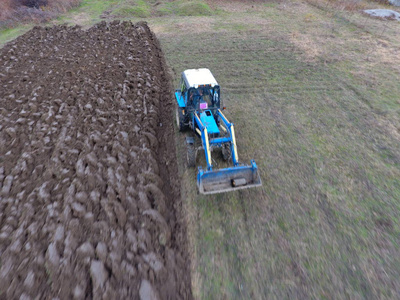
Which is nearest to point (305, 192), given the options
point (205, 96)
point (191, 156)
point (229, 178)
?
point (229, 178)

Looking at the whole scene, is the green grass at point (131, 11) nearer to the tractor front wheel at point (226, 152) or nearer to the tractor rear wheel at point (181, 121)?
the tractor rear wheel at point (181, 121)

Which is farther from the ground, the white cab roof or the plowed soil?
the white cab roof

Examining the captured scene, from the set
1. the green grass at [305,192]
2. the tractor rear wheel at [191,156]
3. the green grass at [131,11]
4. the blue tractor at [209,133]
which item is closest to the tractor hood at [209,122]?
the blue tractor at [209,133]

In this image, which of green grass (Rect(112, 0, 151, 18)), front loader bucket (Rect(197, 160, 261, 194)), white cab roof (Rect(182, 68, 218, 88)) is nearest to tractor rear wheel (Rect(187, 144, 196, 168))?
front loader bucket (Rect(197, 160, 261, 194))

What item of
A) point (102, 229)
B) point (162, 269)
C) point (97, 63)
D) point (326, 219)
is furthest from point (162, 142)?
point (97, 63)

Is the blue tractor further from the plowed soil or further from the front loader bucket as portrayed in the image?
the plowed soil

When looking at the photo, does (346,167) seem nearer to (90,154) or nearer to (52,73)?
(90,154)

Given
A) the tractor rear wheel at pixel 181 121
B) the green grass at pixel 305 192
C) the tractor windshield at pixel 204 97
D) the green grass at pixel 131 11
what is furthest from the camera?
the green grass at pixel 131 11
